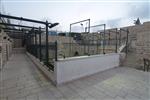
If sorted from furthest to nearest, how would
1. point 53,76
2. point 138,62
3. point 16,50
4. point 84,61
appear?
point 16,50
point 138,62
point 84,61
point 53,76

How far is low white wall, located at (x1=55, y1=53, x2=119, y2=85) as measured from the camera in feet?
9.21

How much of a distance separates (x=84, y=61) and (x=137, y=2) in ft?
13.6

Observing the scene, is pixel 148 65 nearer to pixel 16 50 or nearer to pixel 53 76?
pixel 53 76

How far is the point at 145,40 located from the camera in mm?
5508

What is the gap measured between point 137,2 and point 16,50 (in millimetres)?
13231

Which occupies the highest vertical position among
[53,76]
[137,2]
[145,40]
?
[137,2]

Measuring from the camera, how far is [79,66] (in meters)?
3.29

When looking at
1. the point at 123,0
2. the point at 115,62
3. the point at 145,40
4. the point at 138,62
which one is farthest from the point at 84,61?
the point at 145,40

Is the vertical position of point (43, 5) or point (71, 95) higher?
point (43, 5)

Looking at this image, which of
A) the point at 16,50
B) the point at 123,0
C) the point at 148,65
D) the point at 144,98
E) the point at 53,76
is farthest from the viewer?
the point at 16,50

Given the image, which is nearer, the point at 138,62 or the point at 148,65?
the point at 148,65

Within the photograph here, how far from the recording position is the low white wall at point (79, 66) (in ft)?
9.21

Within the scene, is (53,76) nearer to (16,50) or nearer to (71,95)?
(71,95)

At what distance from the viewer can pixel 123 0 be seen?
4.47m
